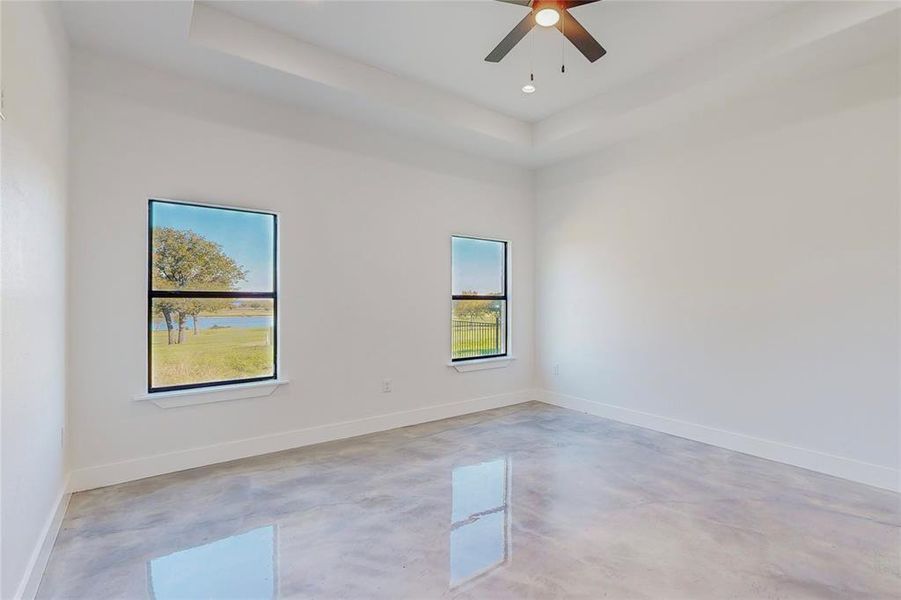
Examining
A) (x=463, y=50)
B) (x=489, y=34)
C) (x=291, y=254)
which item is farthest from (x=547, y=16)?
(x=291, y=254)

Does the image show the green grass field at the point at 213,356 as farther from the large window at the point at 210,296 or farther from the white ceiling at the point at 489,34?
the white ceiling at the point at 489,34

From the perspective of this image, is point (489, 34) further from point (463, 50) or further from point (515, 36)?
→ point (515, 36)

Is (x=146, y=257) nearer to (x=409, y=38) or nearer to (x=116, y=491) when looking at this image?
(x=116, y=491)

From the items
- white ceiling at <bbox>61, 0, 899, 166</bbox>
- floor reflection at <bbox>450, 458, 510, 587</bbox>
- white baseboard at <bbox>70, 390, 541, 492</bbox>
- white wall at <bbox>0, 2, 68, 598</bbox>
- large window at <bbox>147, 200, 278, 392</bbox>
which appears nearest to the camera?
white wall at <bbox>0, 2, 68, 598</bbox>

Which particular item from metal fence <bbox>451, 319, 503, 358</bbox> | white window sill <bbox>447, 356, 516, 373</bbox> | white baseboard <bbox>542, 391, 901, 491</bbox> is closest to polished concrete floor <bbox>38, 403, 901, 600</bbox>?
white baseboard <bbox>542, 391, 901, 491</bbox>

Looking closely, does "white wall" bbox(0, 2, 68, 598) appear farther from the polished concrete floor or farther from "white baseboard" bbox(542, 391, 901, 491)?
"white baseboard" bbox(542, 391, 901, 491)

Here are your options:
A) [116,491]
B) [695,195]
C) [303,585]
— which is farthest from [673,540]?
[116,491]

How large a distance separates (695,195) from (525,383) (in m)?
2.93

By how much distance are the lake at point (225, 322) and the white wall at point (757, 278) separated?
3.47 metres

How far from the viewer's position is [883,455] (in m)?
3.15

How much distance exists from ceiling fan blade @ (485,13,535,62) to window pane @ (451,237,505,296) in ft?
7.67

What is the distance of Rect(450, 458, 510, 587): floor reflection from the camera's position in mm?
2221

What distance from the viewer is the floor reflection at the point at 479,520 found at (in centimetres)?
222

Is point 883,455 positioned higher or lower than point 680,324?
lower
